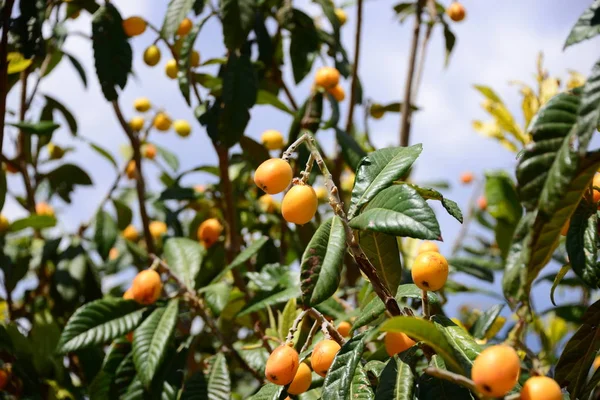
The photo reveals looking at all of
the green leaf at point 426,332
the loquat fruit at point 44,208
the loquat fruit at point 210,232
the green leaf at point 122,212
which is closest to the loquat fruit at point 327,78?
the loquat fruit at point 210,232

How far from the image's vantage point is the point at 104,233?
242 cm

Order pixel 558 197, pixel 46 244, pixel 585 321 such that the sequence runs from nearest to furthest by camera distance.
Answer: pixel 558 197 < pixel 585 321 < pixel 46 244

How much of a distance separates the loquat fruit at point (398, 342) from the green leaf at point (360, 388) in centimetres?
6

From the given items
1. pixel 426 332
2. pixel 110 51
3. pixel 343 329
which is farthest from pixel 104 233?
pixel 426 332

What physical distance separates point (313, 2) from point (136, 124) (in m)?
0.96

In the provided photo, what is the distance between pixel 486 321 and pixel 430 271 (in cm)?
85

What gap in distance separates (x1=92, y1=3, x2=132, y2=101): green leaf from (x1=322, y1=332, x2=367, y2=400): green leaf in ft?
3.83

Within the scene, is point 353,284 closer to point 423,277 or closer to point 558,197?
point 423,277

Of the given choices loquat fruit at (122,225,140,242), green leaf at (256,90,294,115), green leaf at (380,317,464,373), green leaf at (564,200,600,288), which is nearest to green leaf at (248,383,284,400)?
green leaf at (380,317,464,373)

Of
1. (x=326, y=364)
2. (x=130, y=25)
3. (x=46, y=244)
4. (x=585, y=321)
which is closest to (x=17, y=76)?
(x=130, y=25)

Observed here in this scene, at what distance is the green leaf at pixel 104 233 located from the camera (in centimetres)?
239

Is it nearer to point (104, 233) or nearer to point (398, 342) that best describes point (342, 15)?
point (104, 233)

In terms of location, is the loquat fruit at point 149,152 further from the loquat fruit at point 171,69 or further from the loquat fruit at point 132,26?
the loquat fruit at point 132,26

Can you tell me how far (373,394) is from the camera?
0.94 meters
